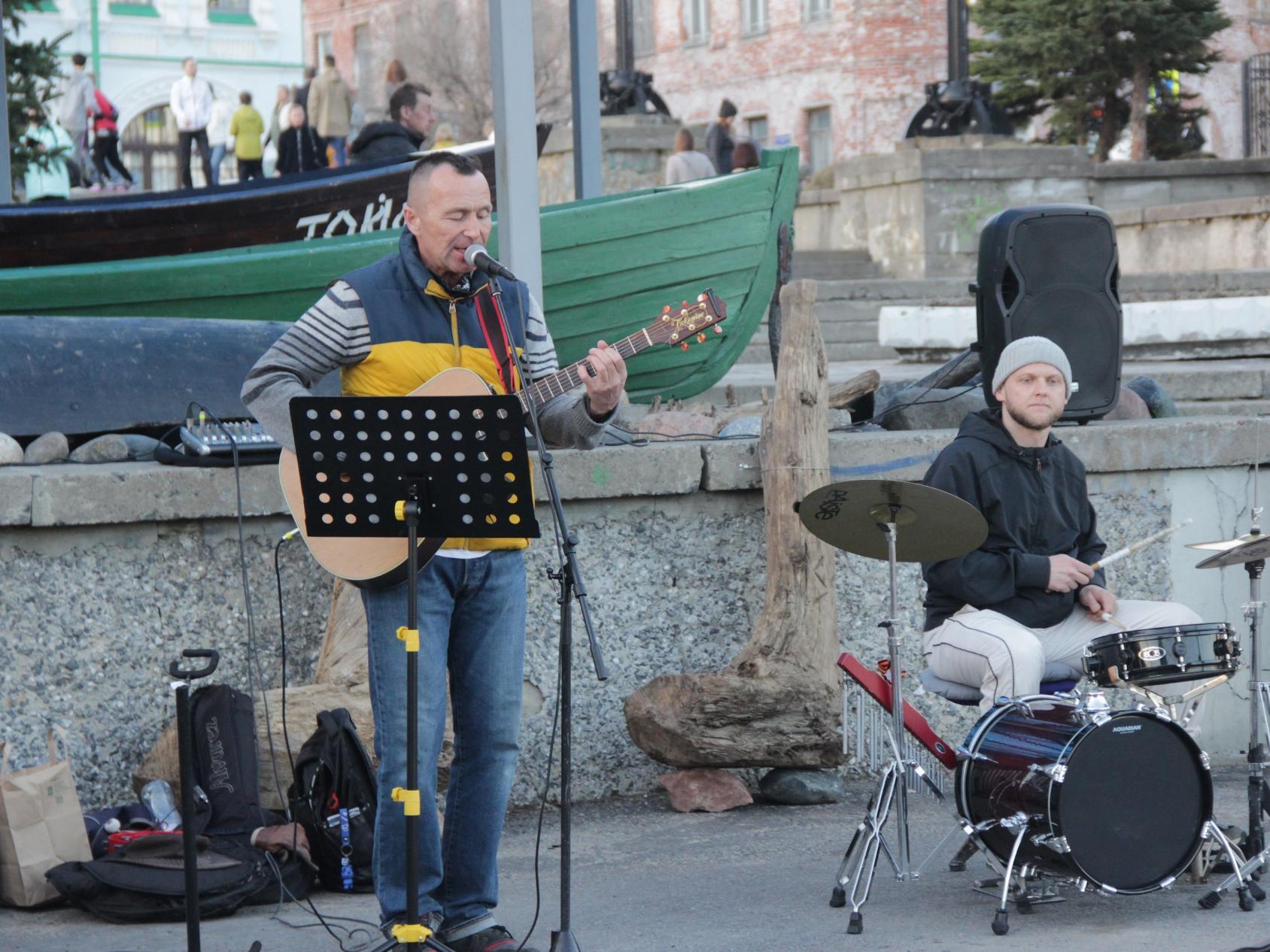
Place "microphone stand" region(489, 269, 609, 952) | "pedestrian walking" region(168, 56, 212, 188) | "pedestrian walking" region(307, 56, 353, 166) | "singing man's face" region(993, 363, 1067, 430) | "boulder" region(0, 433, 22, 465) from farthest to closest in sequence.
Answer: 1. "pedestrian walking" region(168, 56, 212, 188)
2. "pedestrian walking" region(307, 56, 353, 166)
3. "boulder" region(0, 433, 22, 465)
4. "singing man's face" region(993, 363, 1067, 430)
5. "microphone stand" region(489, 269, 609, 952)

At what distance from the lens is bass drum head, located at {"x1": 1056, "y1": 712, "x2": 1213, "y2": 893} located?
465 cm

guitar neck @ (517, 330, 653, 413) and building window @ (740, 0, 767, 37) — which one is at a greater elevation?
building window @ (740, 0, 767, 37)

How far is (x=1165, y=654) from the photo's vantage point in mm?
4746

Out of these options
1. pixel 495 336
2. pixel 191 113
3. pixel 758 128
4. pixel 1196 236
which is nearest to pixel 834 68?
pixel 758 128

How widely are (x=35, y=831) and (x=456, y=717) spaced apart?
1.51 meters

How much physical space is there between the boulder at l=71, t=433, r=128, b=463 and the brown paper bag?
134 cm

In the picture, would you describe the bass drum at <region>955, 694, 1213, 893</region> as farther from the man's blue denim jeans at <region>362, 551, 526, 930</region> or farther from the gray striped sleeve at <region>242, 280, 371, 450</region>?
the gray striped sleeve at <region>242, 280, 371, 450</region>

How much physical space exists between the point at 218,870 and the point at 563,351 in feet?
17.3

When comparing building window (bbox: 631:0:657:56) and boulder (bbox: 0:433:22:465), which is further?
building window (bbox: 631:0:657:56)

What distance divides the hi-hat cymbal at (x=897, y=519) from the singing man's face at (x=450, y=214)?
1165 mm

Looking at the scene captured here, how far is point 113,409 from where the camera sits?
6.89 metres

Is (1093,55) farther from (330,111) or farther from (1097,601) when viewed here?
(1097,601)

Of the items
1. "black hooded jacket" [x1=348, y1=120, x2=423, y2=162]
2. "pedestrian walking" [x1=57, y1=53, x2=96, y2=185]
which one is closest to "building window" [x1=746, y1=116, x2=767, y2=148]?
"pedestrian walking" [x1=57, y1=53, x2=96, y2=185]

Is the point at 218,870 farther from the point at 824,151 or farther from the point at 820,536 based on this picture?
the point at 824,151
